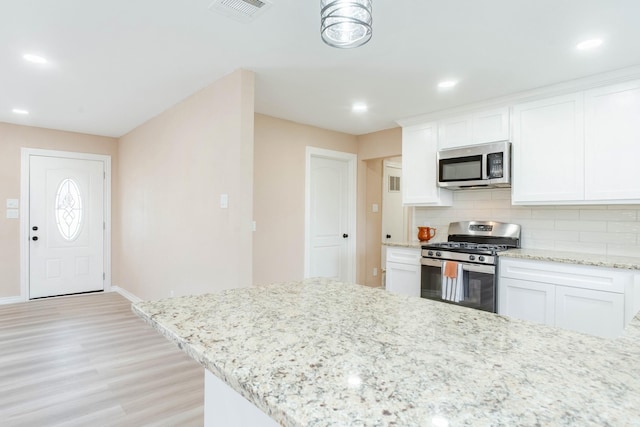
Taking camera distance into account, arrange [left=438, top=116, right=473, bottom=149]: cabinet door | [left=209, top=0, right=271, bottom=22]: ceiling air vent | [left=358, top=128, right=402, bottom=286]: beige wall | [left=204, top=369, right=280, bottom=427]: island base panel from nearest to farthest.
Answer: [left=204, top=369, right=280, bottom=427]: island base panel → [left=209, top=0, right=271, bottom=22]: ceiling air vent → [left=438, top=116, right=473, bottom=149]: cabinet door → [left=358, top=128, right=402, bottom=286]: beige wall

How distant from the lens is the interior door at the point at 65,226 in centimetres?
491

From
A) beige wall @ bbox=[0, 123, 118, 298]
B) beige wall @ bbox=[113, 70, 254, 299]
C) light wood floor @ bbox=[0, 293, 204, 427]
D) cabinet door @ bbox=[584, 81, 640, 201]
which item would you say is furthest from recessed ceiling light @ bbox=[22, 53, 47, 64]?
cabinet door @ bbox=[584, 81, 640, 201]

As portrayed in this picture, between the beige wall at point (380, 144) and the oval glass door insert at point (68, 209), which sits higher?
the beige wall at point (380, 144)

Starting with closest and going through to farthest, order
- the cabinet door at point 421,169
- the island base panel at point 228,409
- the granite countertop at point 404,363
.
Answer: the granite countertop at point 404,363
the island base panel at point 228,409
the cabinet door at point 421,169

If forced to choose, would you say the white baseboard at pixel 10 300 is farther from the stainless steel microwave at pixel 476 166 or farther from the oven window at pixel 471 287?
the stainless steel microwave at pixel 476 166

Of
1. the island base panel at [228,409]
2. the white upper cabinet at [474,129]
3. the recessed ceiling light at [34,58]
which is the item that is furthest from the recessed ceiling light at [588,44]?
the recessed ceiling light at [34,58]

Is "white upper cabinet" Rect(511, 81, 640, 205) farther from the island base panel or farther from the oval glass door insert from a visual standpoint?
the oval glass door insert

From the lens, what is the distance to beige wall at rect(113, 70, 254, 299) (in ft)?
9.32

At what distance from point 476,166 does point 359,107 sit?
133 centimetres

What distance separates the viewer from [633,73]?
274 centimetres

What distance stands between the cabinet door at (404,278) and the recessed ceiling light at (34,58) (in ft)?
11.9

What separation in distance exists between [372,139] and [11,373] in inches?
174

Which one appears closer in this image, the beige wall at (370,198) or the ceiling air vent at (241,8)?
the ceiling air vent at (241,8)

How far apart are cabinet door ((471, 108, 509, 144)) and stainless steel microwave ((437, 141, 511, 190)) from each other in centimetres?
8
